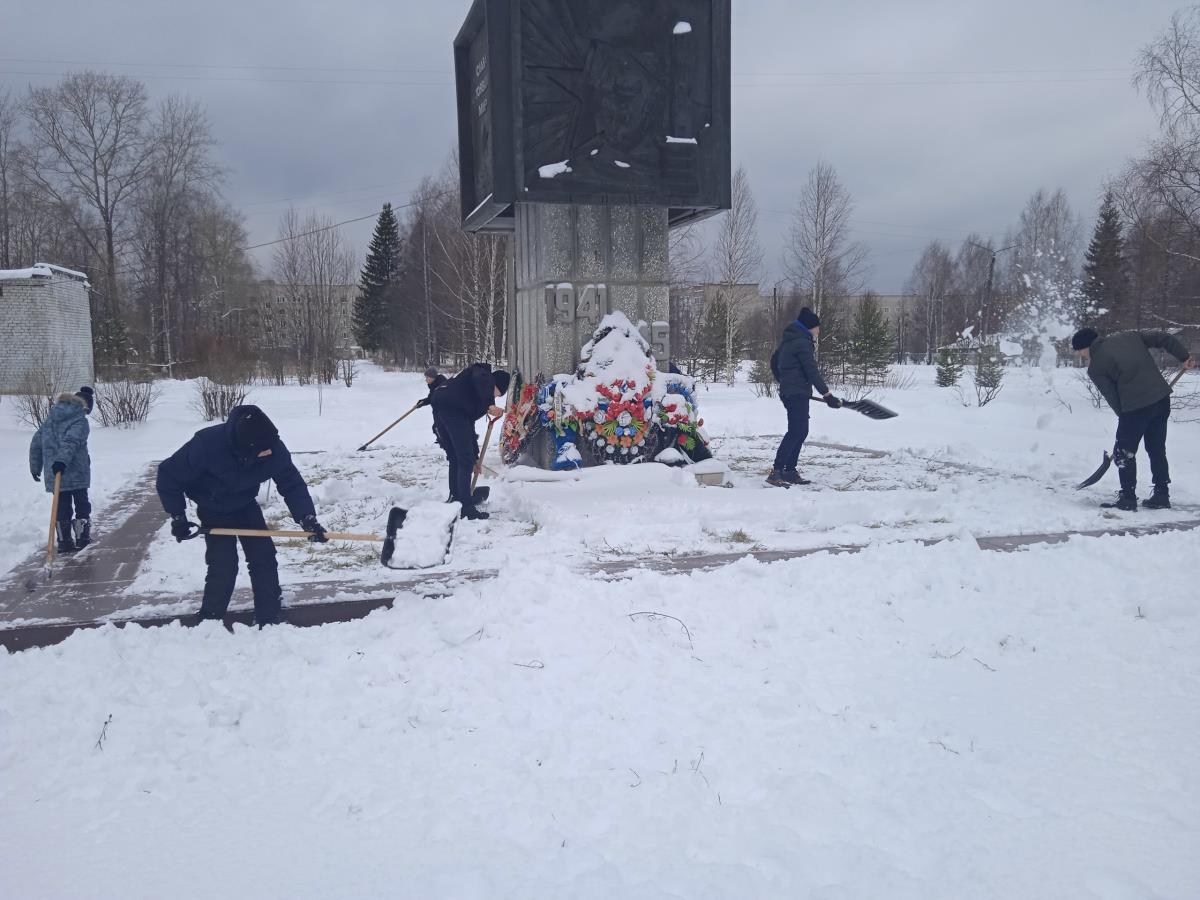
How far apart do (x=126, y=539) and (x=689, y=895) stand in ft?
19.4

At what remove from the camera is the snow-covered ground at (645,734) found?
2525mm

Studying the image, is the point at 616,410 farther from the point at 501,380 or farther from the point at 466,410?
the point at 466,410

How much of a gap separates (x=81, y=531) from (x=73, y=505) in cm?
26

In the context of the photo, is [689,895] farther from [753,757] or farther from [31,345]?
[31,345]

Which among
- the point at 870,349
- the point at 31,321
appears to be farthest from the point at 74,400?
the point at 870,349

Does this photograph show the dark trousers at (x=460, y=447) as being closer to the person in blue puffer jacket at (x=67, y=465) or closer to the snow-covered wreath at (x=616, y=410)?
the snow-covered wreath at (x=616, y=410)

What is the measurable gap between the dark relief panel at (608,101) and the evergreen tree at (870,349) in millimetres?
18814

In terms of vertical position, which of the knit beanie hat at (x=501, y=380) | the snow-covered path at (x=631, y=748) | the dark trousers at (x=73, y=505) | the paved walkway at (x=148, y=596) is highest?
the knit beanie hat at (x=501, y=380)

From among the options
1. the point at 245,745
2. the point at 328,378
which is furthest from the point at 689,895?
the point at 328,378

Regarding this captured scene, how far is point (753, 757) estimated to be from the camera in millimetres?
3104

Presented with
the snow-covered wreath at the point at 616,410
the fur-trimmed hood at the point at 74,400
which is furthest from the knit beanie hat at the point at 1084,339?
the fur-trimmed hood at the point at 74,400

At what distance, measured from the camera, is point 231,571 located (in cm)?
454

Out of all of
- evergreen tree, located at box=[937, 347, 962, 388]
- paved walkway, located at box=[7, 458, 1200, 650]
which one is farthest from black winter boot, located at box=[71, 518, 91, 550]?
evergreen tree, located at box=[937, 347, 962, 388]

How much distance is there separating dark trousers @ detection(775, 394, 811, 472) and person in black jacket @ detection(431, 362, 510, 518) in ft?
10.3
